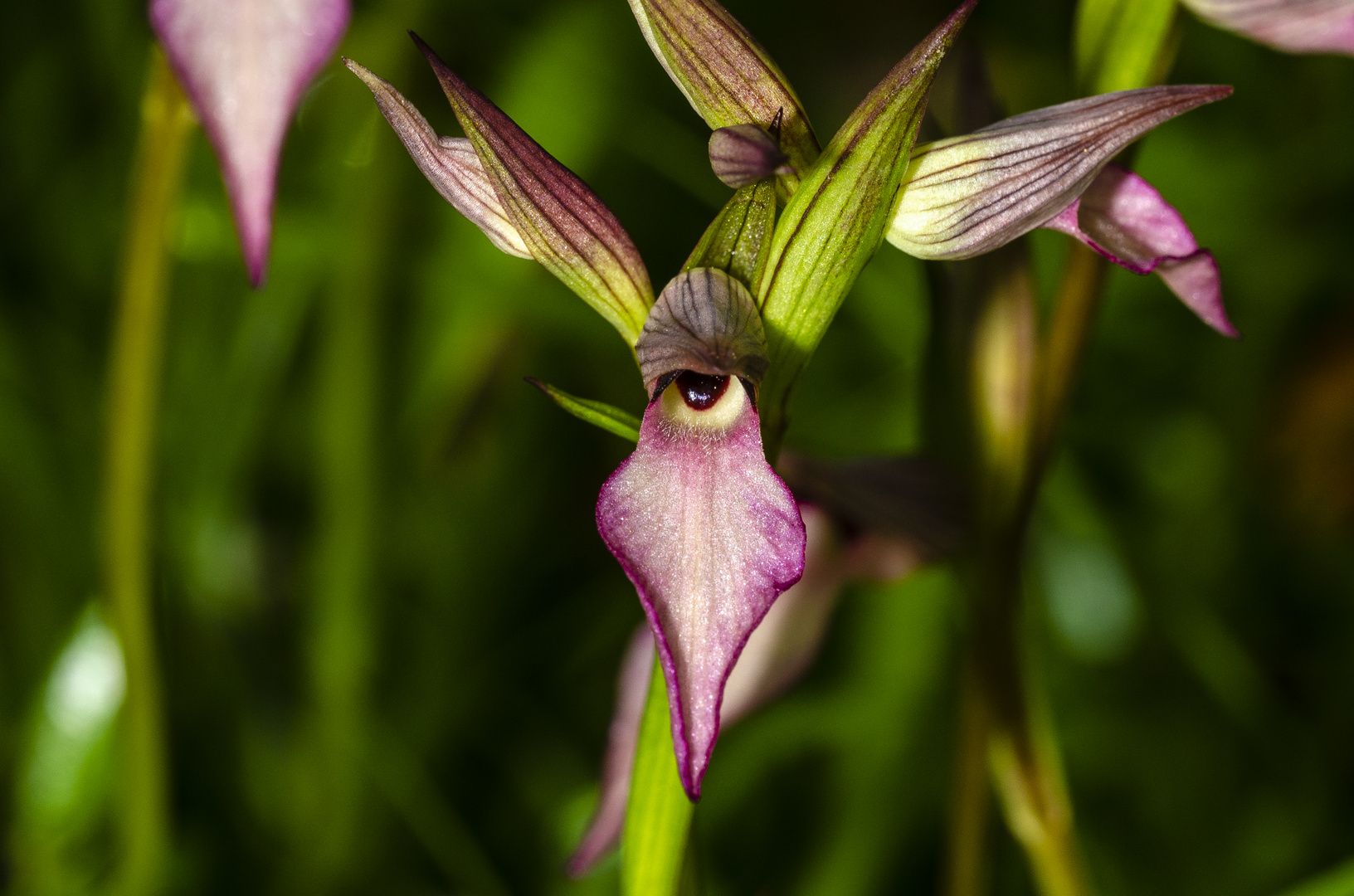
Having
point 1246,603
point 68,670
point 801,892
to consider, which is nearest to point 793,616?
point 801,892

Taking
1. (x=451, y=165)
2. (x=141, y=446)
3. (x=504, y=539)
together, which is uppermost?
(x=451, y=165)

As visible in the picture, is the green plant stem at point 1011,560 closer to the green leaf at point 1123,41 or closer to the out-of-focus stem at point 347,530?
the green leaf at point 1123,41

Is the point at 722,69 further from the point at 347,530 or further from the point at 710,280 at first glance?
the point at 347,530

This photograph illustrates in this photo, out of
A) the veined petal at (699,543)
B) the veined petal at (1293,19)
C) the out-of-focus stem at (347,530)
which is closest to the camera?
the veined petal at (699,543)

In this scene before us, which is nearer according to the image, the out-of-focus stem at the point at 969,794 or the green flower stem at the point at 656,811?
the green flower stem at the point at 656,811

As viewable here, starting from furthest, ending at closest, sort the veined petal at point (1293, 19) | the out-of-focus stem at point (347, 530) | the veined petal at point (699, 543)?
the out-of-focus stem at point (347, 530), the veined petal at point (1293, 19), the veined petal at point (699, 543)

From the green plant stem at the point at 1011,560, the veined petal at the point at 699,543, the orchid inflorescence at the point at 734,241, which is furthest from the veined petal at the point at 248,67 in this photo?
the green plant stem at the point at 1011,560

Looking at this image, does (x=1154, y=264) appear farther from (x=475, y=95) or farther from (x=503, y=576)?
(x=503, y=576)

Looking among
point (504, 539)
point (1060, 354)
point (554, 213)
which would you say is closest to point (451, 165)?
point (554, 213)
